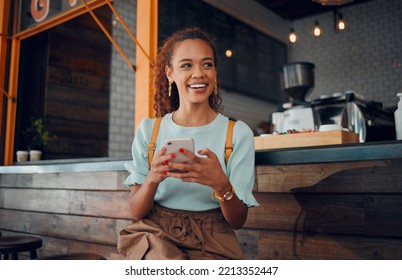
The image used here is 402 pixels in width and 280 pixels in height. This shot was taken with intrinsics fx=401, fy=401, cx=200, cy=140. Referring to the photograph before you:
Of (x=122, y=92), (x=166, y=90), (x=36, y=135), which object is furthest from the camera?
(x=122, y=92)

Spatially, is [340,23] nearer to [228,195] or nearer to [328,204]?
[328,204]

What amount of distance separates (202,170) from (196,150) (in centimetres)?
18

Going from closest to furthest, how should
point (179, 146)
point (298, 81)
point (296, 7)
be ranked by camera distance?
point (179, 146)
point (298, 81)
point (296, 7)

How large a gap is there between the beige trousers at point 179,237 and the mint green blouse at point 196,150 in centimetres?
3

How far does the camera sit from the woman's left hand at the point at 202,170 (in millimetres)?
1046

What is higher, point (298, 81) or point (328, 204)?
point (298, 81)

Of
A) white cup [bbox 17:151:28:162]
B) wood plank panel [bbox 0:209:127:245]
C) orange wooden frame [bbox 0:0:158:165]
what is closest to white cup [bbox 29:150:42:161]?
white cup [bbox 17:151:28:162]

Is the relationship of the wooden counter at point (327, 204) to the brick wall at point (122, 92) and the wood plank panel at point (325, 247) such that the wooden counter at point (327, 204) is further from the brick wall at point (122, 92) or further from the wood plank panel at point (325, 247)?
the brick wall at point (122, 92)

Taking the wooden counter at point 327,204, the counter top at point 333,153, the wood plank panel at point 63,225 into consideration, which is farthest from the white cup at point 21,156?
the counter top at point 333,153

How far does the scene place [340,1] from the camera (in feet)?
8.71

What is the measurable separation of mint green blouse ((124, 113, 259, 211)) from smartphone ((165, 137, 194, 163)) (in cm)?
19

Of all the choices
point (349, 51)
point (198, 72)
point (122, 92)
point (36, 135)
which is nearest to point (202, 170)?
point (198, 72)

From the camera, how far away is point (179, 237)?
1188 millimetres

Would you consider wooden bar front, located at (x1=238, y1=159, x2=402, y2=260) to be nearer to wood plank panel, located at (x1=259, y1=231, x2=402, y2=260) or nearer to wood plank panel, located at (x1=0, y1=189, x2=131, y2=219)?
wood plank panel, located at (x1=259, y1=231, x2=402, y2=260)
